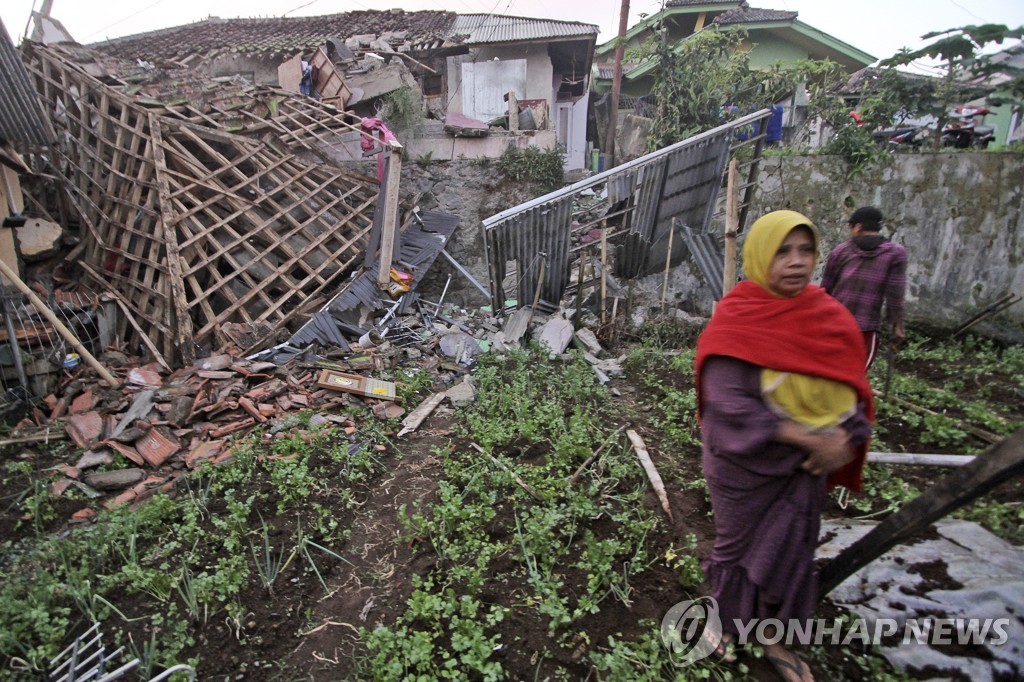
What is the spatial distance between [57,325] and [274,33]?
1391 cm

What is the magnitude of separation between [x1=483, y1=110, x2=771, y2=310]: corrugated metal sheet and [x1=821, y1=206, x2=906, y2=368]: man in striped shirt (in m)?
2.89

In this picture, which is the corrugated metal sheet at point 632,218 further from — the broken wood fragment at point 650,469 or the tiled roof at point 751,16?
the tiled roof at point 751,16

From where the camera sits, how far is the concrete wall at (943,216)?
5527 mm

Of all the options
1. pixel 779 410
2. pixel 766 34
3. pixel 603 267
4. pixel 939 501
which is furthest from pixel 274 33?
pixel 939 501

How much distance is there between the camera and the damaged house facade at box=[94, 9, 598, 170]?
995cm

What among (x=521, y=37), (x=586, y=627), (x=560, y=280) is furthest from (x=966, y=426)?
(x=521, y=37)

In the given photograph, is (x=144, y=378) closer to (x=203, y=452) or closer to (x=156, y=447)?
(x=156, y=447)

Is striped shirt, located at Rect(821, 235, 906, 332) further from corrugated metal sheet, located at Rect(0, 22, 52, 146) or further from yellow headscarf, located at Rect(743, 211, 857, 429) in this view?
corrugated metal sheet, located at Rect(0, 22, 52, 146)

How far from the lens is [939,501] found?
164 centimetres

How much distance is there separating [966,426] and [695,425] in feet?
6.16

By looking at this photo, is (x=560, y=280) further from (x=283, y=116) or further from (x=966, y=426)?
(x=283, y=116)

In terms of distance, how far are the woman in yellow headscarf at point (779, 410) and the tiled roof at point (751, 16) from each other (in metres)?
16.1

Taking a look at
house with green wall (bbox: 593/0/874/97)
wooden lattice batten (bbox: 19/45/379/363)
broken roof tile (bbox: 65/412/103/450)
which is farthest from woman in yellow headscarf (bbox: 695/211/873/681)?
house with green wall (bbox: 593/0/874/97)

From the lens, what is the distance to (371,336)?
6.82m
